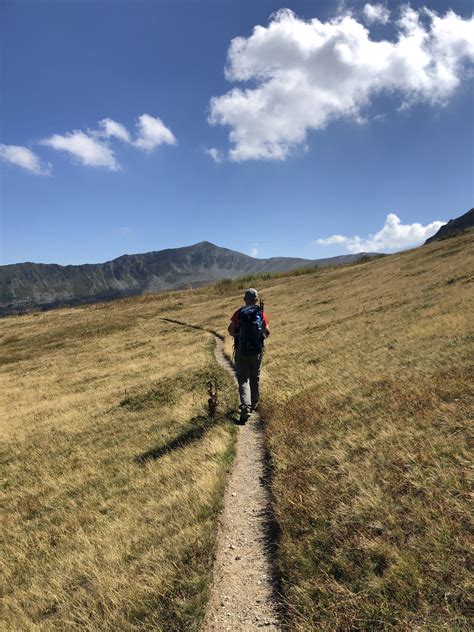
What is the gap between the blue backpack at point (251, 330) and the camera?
40.9ft

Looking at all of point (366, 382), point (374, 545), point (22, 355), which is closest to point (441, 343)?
point (366, 382)

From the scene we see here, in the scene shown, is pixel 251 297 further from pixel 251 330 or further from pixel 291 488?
pixel 291 488

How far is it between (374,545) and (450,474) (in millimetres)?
2216

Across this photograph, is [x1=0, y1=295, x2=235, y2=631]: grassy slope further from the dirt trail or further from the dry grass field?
the dirt trail

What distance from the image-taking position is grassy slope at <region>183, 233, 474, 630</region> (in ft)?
16.3

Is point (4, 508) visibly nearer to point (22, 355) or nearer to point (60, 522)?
point (60, 522)

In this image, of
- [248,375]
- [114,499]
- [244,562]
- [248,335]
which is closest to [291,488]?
[244,562]

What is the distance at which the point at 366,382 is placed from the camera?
541 inches

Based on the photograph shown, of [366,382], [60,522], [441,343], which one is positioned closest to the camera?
[60,522]

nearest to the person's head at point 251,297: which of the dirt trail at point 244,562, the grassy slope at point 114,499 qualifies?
the grassy slope at point 114,499

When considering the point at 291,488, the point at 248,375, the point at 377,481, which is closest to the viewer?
the point at 377,481

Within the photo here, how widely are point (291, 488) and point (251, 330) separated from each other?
5.43 m

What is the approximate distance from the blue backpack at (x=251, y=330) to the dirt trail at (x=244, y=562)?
3.73 m

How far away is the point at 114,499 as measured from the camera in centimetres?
1052
